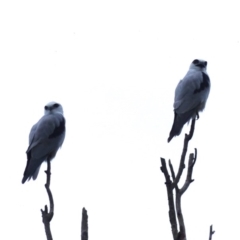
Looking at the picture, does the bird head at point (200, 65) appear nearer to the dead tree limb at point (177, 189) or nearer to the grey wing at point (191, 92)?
the grey wing at point (191, 92)

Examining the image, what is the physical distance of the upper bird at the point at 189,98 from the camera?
8773mm

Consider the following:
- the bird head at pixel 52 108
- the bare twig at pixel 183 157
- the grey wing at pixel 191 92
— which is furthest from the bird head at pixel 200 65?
the bare twig at pixel 183 157

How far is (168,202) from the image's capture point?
5.21m

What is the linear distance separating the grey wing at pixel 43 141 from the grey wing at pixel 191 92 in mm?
1671

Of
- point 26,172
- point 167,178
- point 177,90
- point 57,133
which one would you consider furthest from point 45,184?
point 177,90

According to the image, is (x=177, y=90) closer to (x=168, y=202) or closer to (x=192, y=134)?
(x=192, y=134)

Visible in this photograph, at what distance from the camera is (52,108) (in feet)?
31.7

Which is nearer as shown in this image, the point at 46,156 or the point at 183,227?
the point at 183,227

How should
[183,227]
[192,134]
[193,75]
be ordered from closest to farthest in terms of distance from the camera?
[183,227] < [192,134] < [193,75]

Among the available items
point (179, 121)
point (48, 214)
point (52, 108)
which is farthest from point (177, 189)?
point (52, 108)

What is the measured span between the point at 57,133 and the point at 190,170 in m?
3.54

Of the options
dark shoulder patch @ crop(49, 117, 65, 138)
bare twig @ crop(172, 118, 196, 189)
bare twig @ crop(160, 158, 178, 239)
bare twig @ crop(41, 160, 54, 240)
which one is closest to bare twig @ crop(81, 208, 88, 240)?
bare twig @ crop(41, 160, 54, 240)

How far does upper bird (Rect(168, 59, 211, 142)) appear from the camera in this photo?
8773 millimetres

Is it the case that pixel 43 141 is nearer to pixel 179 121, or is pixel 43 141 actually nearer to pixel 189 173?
pixel 179 121
